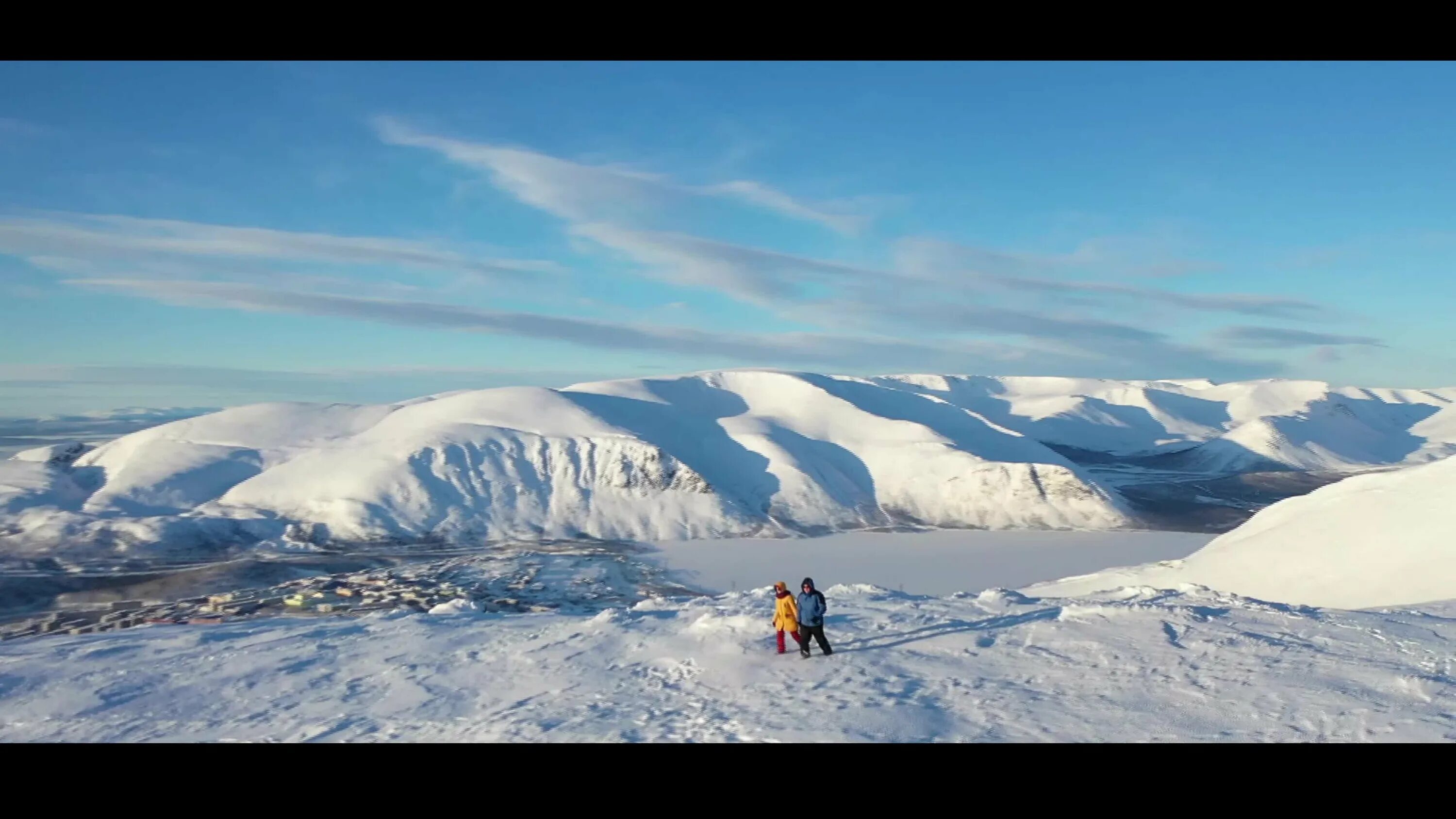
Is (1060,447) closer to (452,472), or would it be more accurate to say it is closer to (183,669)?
(452,472)

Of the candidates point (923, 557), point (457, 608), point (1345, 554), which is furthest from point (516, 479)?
point (1345, 554)

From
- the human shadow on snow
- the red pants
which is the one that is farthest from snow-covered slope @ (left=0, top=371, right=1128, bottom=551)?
the red pants

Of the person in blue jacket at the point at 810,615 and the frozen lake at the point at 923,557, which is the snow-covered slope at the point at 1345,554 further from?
the frozen lake at the point at 923,557

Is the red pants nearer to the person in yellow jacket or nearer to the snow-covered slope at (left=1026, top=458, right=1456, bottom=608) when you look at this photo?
the person in yellow jacket

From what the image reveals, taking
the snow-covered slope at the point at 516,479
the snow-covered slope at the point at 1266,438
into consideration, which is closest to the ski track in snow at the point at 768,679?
the snow-covered slope at the point at 516,479

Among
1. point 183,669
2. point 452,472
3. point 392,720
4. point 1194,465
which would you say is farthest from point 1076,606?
point 1194,465

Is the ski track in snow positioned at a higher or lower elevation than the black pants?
lower

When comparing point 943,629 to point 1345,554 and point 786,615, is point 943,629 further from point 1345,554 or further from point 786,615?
point 1345,554
